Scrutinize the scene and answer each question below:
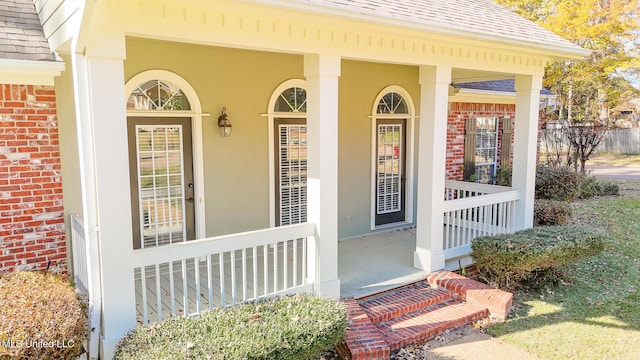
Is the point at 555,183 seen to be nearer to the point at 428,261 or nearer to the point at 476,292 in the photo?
the point at 428,261

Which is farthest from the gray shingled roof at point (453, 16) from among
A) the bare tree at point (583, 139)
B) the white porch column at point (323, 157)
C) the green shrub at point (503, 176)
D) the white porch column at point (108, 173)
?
the bare tree at point (583, 139)

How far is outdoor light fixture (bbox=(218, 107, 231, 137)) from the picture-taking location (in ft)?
21.2

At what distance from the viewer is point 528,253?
19.4 feet

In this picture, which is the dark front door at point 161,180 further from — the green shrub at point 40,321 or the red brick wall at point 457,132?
the red brick wall at point 457,132

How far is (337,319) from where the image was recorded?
13.4ft

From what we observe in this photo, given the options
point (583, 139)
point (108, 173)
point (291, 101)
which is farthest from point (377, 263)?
point (583, 139)

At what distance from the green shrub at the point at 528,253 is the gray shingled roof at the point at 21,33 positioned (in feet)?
18.9

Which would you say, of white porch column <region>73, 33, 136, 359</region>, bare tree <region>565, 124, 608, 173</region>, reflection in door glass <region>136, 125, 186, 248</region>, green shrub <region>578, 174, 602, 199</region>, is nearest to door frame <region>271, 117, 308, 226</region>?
reflection in door glass <region>136, 125, 186, 248</region>

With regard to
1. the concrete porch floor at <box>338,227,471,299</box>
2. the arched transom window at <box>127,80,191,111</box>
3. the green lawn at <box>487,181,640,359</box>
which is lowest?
the green lawn at <box>487,181,640,359</box>

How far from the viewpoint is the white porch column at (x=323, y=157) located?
5191 mm

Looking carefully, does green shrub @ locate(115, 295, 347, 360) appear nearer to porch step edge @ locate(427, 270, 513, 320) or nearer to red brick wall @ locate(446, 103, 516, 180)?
porch step edge @ locate(427, 270, 513, 320)

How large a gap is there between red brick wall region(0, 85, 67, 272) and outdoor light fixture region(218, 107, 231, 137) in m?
2.06

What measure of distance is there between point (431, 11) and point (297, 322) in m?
4.29

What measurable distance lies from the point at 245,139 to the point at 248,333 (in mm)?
3645
